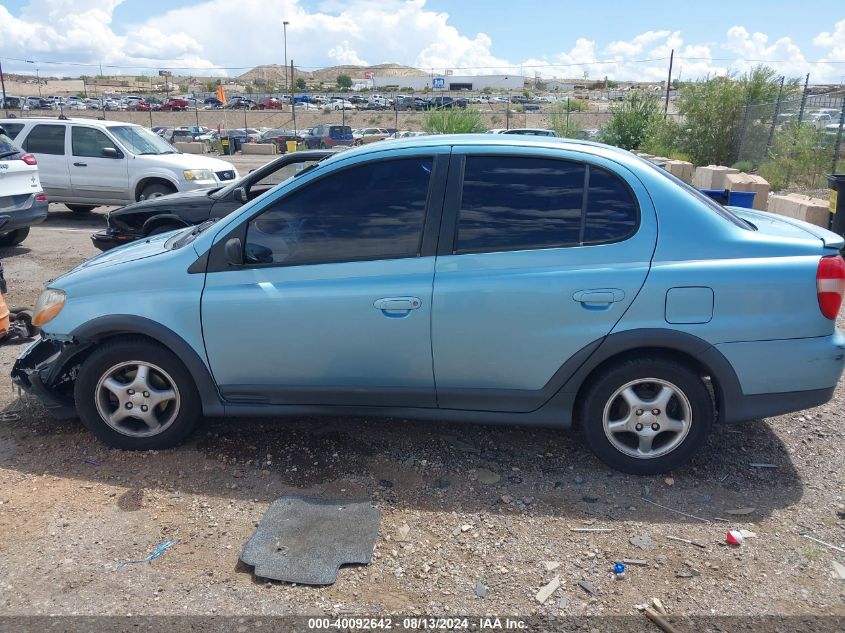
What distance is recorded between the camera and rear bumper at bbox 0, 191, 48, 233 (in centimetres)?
893

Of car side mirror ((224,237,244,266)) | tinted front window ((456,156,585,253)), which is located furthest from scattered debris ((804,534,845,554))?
car side mirror ((224,237,244,266))

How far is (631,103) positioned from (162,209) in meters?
18.8

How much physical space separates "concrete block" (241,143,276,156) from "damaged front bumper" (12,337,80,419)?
33498 mm

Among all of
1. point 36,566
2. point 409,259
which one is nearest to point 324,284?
point 409,259

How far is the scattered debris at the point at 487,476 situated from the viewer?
3824mm

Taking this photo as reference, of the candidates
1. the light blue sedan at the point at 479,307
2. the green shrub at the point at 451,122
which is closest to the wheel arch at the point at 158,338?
the light blue sedan at the point at 479,307

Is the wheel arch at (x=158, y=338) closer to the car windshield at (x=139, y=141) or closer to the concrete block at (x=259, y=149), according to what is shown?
the car windshield at (x=139, y=141)

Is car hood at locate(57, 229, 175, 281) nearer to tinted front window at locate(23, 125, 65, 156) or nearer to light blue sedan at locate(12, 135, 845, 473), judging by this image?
light blue sedan at locate(12, 135, 845, 473)

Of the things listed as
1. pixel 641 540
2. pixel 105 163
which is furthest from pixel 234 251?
pixel 105 163

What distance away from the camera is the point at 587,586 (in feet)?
9.87

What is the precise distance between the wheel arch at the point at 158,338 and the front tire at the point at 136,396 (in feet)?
0.22

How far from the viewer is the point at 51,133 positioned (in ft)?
40.8

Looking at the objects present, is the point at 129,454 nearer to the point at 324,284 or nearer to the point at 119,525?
the point at 119,525

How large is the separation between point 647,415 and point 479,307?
3.59ft
